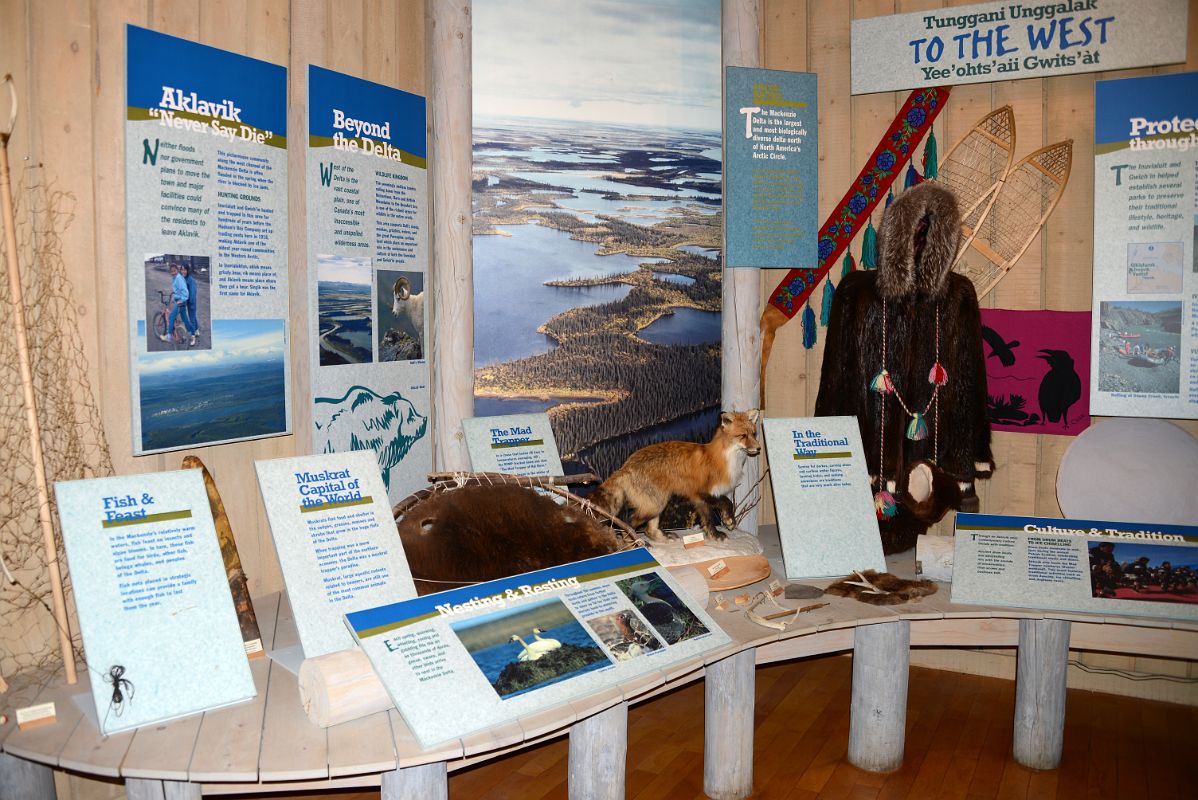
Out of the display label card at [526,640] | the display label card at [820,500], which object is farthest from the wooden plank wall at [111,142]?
the display label card at [820,500]

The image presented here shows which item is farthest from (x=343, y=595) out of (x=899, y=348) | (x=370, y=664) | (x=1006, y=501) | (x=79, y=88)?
(x=1006, y=501)

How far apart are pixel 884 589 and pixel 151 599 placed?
7.48 feet

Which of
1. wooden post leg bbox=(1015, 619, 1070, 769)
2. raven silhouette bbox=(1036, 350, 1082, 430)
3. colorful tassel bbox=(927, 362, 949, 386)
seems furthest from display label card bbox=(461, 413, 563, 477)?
raven silhouette bbox=(1036, 350, 1082, 430)

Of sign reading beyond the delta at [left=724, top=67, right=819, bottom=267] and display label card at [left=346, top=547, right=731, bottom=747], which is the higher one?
sign reading beyond the delta at [left=724, top=67, right=819, bottom=267]

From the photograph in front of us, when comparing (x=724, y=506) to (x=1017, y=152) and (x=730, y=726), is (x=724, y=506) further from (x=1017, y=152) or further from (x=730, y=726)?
(x=1017, y=152)

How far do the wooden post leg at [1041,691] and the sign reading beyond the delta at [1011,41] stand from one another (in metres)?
2.31

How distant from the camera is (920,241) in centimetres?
363

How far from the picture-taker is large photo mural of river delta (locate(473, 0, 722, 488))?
3682 millimetres

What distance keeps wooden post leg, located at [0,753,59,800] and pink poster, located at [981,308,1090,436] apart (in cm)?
354

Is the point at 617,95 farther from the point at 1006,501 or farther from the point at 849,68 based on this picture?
the point at 1006,501

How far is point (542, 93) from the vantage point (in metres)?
3.72

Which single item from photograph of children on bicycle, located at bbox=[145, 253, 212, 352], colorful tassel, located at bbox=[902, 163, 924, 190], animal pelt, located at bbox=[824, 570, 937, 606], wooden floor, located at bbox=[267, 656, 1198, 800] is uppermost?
colorful tassel, located at bbox=[902, 163, 924, 190]

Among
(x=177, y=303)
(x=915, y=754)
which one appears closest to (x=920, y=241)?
(x=915, y=754)

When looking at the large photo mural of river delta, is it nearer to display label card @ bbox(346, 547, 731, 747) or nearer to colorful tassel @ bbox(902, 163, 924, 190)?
colorful tassel @ bbox(902, 163, 924, 190)
